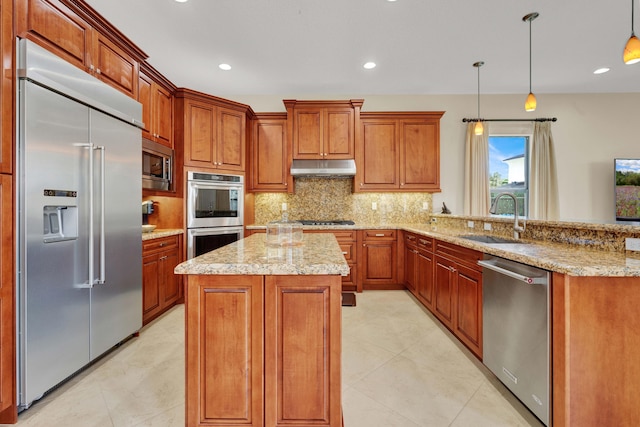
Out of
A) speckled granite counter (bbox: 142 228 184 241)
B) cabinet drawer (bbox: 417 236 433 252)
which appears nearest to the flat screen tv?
cabinet drawer (bbox: 417 236 433 252)

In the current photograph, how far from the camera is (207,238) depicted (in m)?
3.32

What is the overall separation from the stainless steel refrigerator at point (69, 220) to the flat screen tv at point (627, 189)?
6673 millimetres

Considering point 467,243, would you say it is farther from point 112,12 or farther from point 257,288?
point 112,12

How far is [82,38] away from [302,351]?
2614mm

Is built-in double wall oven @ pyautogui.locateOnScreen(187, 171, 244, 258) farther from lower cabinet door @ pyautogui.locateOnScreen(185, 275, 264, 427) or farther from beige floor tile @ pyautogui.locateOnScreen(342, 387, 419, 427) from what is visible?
beige floor tile @ pyautogui.locateOnScreen(342, 387, 419, 427)

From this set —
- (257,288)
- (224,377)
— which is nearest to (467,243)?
(257,288)

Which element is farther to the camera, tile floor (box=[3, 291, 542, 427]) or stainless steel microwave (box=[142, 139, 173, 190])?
stainless steel microwave (box=[142, 139, 173, 190])

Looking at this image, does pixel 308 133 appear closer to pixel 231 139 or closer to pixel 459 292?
pixel 231 139

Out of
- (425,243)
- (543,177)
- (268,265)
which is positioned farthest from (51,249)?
(543,177)

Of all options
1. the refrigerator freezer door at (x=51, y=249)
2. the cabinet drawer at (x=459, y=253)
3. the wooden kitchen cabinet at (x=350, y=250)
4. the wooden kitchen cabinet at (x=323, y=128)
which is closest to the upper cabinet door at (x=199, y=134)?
the wooden kitchen cabinet at (x=323, y=128)

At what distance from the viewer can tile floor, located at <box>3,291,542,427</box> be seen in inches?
58.5

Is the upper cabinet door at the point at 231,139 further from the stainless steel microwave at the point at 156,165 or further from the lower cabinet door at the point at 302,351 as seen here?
the lower cabinet door at the point at 302,351

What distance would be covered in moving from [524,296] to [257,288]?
4.89 ft

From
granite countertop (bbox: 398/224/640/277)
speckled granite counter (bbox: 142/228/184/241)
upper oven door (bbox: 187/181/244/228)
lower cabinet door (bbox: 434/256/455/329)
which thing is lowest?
lower cabinet door (bbox: 434/256/455/329)
